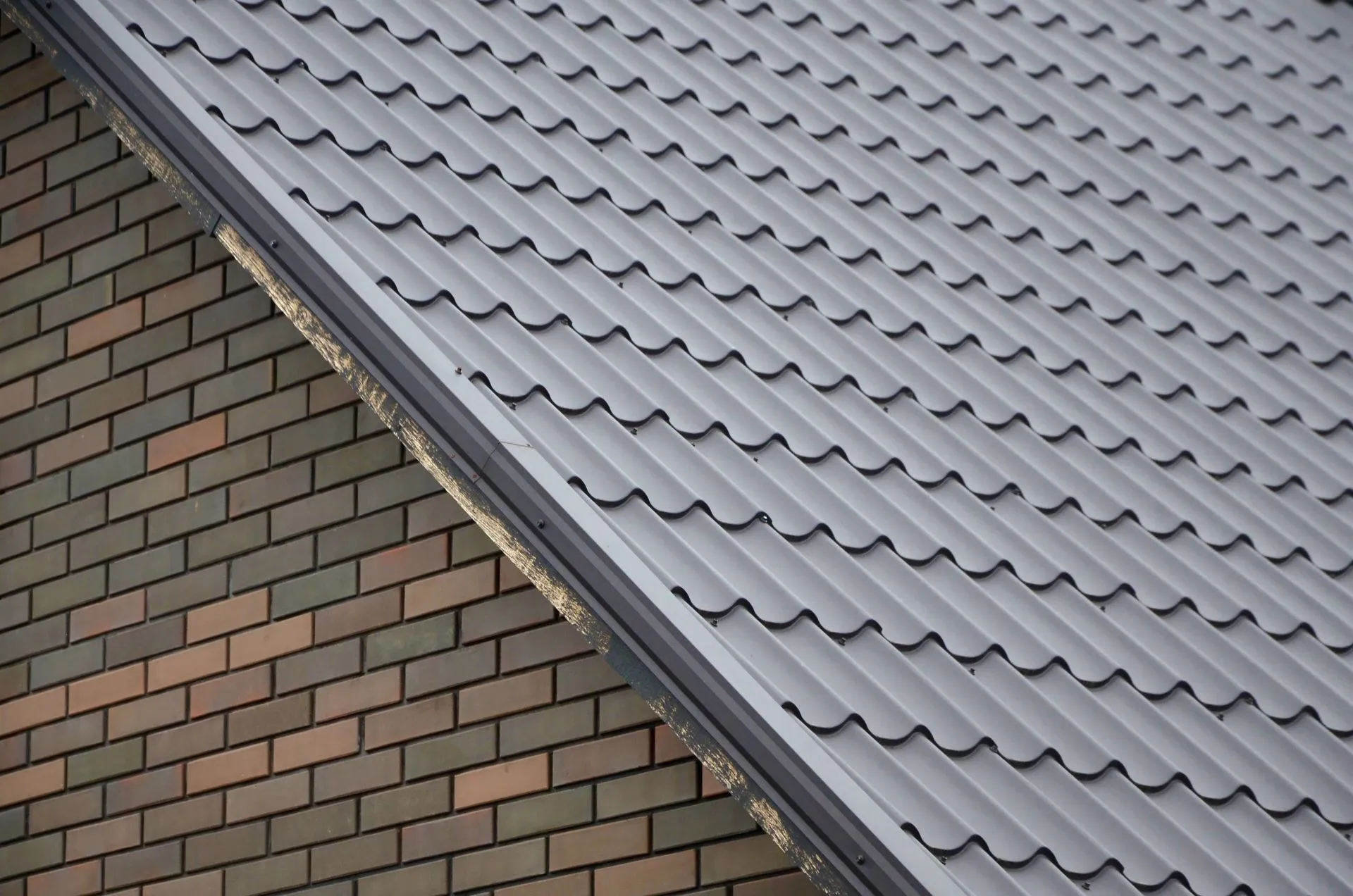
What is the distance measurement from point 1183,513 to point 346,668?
201cm

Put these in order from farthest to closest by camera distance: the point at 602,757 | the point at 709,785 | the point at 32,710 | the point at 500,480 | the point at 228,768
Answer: the point at 32,710, the point at 228,768, the point at 602,757, the point at 709,785, the point at 500,480

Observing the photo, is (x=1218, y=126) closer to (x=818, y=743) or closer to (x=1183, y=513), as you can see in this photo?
(x=1183, y=513)

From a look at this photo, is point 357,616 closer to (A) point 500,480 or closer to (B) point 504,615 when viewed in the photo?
(B) point 504,615

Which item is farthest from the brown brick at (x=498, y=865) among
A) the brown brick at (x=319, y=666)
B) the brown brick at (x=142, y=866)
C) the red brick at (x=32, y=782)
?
the red brick at (x=32, y=782)

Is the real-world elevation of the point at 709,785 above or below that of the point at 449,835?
above

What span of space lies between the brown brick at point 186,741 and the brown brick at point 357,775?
1.01 ft

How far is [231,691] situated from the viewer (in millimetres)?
3820

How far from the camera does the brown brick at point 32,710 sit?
13.4 feet

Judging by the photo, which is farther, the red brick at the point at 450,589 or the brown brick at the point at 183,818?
the brown brick at the point at 183,818

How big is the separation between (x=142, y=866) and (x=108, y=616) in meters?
0.62

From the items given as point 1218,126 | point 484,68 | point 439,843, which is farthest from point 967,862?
point 1218,126

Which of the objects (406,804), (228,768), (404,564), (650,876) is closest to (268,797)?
(228,768)

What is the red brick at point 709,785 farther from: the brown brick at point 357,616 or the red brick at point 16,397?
the red brick at point 16,397

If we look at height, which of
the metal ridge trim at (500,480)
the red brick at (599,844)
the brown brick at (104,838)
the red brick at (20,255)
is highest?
the metal ridge trim at (500,480)
